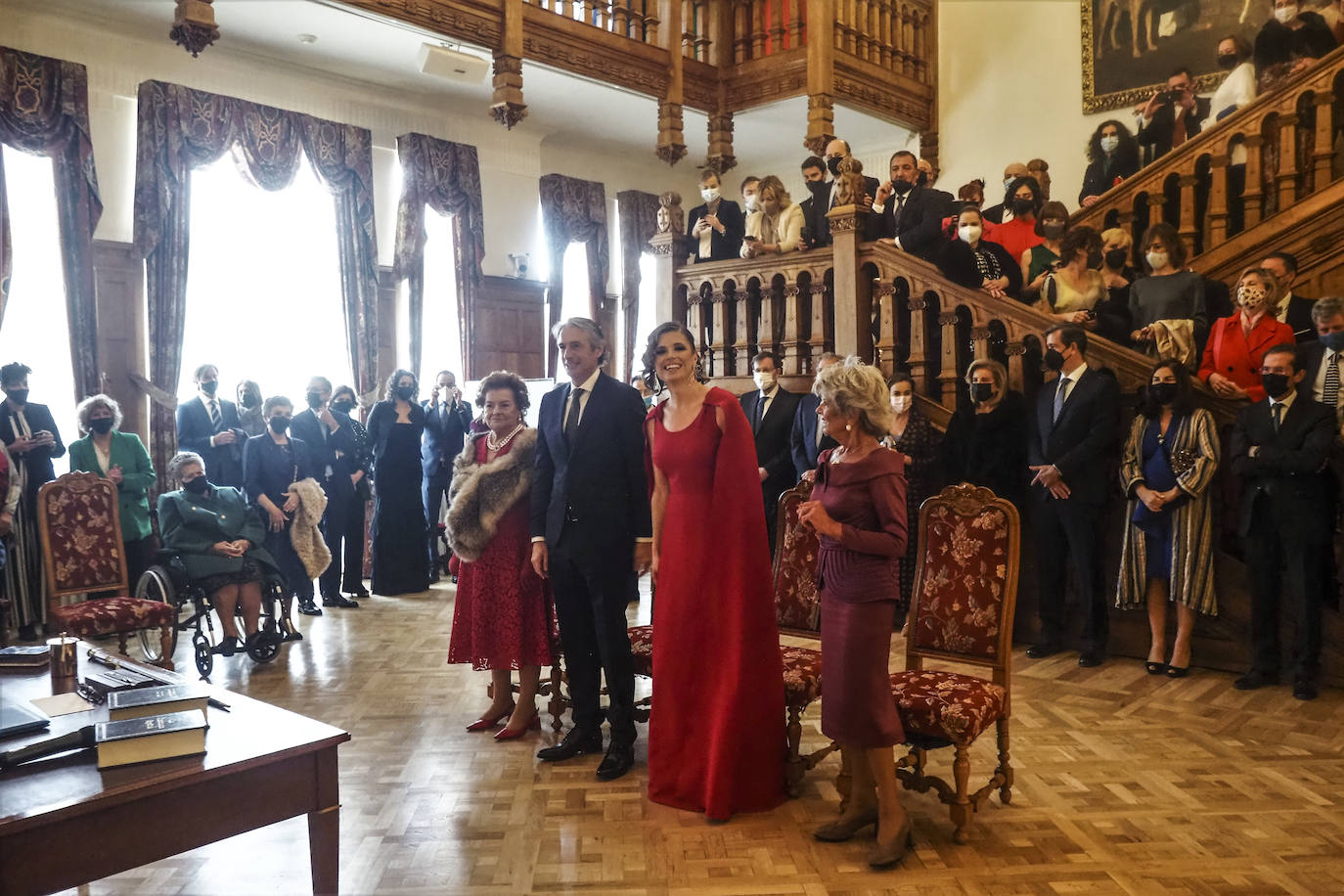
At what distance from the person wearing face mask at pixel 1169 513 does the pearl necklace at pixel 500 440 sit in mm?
3032

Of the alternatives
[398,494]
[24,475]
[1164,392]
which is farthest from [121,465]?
[1164,392]

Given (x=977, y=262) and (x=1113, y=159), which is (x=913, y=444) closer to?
(x=977, y=262)

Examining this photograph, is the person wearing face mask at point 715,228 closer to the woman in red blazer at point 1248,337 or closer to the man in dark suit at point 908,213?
the man in dark suit at point 908,213

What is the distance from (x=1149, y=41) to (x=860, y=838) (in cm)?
887

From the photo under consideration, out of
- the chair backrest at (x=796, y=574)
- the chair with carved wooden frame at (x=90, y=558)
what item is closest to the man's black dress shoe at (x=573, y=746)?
the chair backrest at (x=796, y=574)

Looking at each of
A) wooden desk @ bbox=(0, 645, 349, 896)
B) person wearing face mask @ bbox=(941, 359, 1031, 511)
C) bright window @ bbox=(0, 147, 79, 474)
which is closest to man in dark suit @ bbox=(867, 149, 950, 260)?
person wearing face mask @ bbox=(941, 359, 1031, 511)

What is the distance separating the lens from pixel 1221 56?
25.7 ft

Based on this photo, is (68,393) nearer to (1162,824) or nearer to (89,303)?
(89,303)

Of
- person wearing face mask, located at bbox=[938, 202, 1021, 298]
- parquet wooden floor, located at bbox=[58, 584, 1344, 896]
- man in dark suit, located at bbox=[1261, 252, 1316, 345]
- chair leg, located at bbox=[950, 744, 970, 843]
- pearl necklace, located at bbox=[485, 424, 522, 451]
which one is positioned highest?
person wearing face mask, located at bbox=[938, 202, 1021, 298]

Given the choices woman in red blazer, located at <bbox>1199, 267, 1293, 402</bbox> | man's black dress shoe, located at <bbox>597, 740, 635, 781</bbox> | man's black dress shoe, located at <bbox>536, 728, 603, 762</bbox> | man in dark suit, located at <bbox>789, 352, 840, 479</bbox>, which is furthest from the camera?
man in dark suit, located at <bbox>789, 352, 840, 479</bbox>

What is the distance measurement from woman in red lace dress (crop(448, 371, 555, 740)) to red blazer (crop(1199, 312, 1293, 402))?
11.8 ft

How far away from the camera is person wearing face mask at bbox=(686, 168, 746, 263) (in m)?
6.74

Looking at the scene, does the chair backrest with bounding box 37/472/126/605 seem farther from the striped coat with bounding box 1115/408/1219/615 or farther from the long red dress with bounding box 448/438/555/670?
the striped coat with bounding box 1115/408/1219/615

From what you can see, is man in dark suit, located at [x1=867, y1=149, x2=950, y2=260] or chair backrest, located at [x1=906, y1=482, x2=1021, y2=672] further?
man in dark suit, located at [x1=867, y1=149, x2=950, y2=260]
